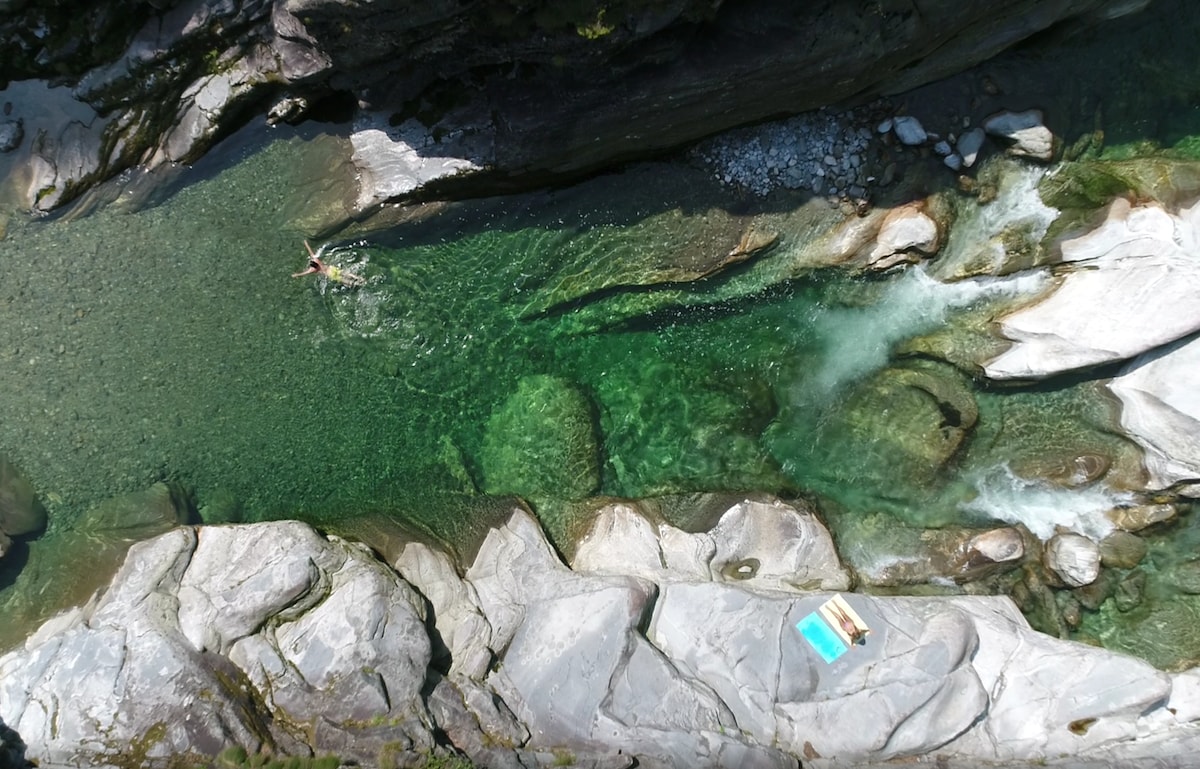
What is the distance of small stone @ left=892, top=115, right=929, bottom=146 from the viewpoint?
7523 millimetres

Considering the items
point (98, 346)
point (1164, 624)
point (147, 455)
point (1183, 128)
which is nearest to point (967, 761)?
point (1164, 624)

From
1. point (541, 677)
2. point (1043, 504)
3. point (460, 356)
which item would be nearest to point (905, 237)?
point (1043, 504)

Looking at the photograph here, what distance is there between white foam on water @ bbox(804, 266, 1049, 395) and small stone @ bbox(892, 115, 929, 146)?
1.47 m

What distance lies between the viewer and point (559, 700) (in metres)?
6.75

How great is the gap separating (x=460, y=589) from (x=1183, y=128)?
989 cm

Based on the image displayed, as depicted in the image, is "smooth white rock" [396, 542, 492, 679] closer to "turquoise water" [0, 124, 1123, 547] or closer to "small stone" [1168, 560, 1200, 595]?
"turquoise water" [0, 124, 1123, 547]

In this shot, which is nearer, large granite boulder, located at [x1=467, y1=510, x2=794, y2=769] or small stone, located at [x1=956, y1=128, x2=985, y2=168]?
large granite boulder, located at [x1=467, y1=510, x2=794, y2=769]

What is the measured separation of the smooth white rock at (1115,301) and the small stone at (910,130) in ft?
6.67

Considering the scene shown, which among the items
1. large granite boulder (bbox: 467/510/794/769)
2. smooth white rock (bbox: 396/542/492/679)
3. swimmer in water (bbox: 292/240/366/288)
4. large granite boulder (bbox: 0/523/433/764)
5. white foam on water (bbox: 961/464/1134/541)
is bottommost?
white foam on water (bbox: 961/464/1134/541)

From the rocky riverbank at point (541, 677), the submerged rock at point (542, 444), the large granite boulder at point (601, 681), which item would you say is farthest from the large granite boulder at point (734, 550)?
the submerged rock at point (542, 444)

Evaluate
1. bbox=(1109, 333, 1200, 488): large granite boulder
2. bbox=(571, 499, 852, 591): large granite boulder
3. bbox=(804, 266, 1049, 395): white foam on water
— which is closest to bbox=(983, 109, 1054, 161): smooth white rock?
bbox=(804, 266, 1049, 395): white foam on water

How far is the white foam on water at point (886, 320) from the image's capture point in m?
7.79

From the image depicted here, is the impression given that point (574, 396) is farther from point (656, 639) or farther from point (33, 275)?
point (33, 275)

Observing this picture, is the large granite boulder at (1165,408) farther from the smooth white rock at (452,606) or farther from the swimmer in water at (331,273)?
the swimmer in water at (331,273)
